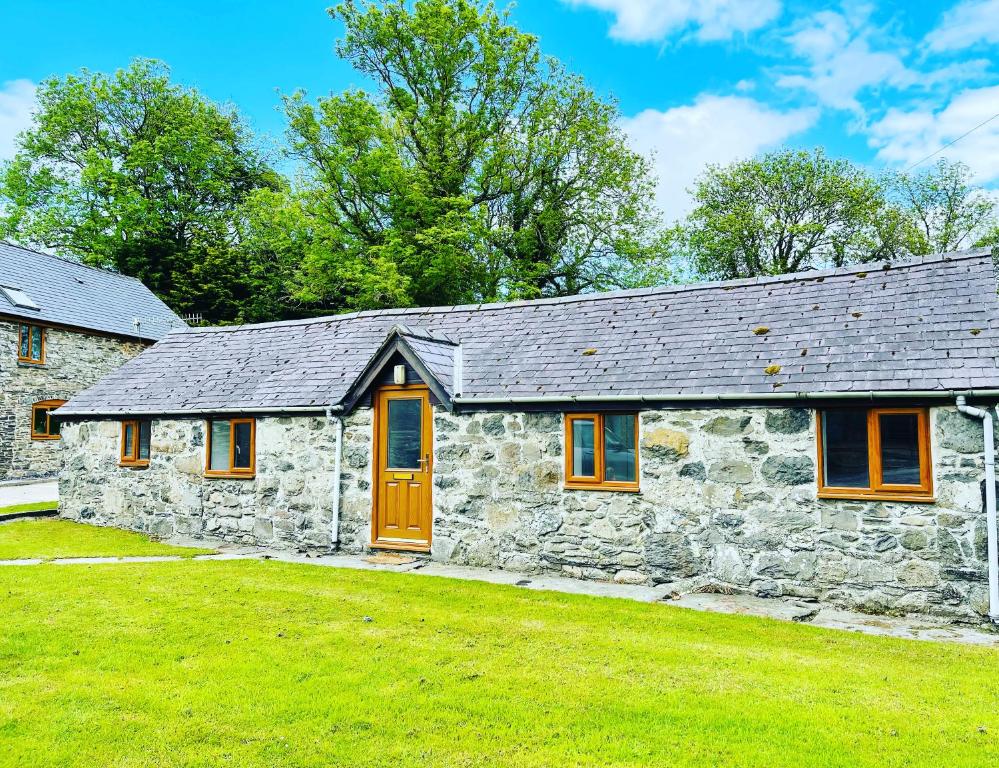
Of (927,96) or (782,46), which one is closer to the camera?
(782,46)

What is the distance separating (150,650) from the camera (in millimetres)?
6922

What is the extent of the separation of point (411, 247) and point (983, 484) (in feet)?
80.3

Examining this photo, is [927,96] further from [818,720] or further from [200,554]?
[200,554]

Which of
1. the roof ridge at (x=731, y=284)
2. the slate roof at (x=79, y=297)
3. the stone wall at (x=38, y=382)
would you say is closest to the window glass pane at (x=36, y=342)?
the stone wall at (x=38, y=382)

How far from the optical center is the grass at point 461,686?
4820 mm

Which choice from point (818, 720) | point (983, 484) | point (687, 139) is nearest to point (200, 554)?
point (818, 720)

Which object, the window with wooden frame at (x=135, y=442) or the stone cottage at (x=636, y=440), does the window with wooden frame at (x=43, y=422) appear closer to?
the stone cottage at (x=636, y=440)

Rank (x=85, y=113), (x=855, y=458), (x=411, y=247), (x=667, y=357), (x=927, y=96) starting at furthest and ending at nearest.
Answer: (x=85, y=113) < (x=411, y=247) < (x=927, y=96) < (x=667, y=357) < (x=855, y=458)

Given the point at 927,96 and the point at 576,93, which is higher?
the point at 576,93

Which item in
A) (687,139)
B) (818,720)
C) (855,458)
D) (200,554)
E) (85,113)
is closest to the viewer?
(818,720)

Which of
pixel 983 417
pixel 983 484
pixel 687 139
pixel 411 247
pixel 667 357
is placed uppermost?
pixel 687 139

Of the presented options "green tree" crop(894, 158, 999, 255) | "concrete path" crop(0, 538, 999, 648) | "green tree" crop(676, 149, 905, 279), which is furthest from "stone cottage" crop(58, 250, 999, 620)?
"green tree" crop(894, 158, 999, 255)

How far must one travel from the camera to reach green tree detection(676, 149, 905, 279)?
34031 mm

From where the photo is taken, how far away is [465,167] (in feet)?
105
